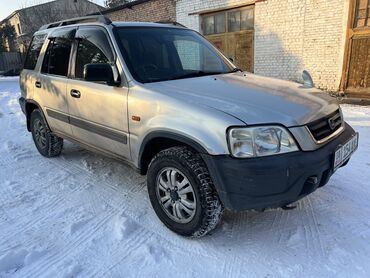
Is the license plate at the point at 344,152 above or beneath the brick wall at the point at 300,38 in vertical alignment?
beneath

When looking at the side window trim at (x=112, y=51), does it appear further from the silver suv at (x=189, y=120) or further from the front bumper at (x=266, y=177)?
the front bumper at (x=266, y=177)

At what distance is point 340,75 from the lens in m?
9.16

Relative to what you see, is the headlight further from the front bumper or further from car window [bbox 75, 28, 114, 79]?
car window [bbox 75, 28, 114, 79]

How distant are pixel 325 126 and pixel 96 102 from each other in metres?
2.29

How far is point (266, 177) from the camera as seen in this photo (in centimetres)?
229

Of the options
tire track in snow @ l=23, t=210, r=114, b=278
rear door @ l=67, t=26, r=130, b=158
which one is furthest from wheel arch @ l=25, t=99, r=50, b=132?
tire track in snow @ l=23, t=210, r=114, b=278

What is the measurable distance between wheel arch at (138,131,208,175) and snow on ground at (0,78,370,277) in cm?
57

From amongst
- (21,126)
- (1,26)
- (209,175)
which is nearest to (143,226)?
(209,175)

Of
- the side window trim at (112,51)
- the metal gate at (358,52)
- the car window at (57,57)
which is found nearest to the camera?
the side window trim at (112,51)

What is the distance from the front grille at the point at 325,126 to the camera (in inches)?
100

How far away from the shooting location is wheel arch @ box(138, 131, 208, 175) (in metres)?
2.56

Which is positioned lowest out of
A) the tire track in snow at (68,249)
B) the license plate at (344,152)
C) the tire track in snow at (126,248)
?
the tire track in snow at (126,248)

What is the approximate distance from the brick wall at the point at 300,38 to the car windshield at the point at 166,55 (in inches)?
254

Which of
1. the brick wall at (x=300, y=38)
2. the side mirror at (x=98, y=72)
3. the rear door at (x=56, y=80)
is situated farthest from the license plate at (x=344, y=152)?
the brick wall at (x=300, y=38)
